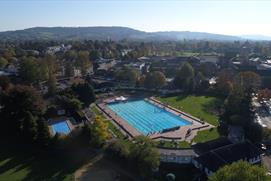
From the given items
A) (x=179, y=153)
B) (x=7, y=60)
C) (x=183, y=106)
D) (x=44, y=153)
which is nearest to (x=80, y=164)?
(x=44, y=153)

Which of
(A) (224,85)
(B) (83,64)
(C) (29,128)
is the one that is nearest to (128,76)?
(B) (83,64)

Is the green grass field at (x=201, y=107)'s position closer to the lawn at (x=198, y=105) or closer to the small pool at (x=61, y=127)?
the lawn at (x=198, y=105)

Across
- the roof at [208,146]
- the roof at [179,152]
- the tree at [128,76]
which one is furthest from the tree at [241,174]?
the tree at [128,76]

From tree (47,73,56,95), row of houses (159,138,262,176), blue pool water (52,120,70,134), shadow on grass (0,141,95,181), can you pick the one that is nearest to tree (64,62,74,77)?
tree (47,73,56,95)

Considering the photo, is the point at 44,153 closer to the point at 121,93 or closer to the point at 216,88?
the point at 121,93

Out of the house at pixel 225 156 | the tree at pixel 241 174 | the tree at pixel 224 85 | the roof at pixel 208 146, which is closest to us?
the tree at pixel 241 174

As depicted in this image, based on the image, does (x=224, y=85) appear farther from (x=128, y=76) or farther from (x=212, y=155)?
(x=212, y=155)
